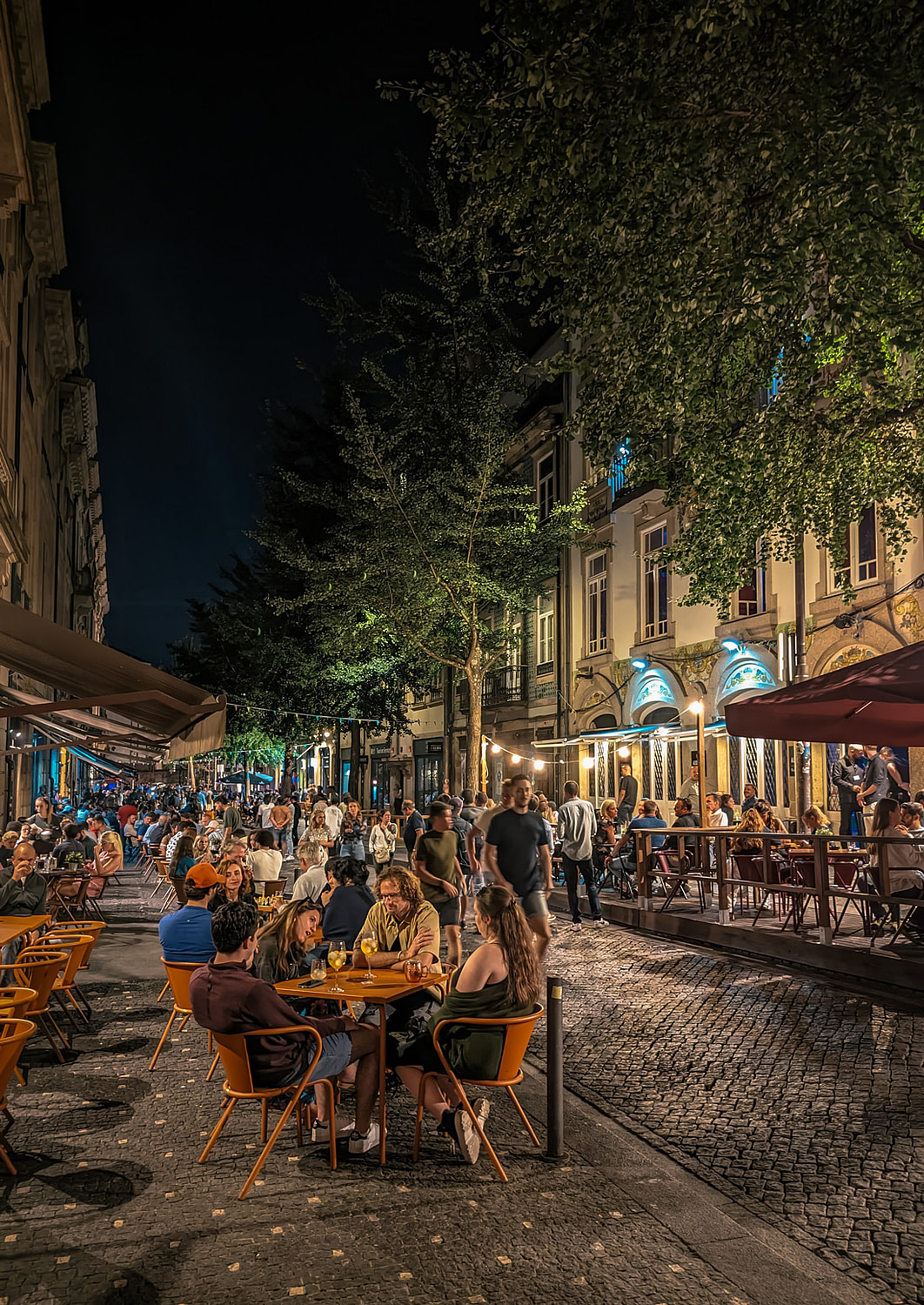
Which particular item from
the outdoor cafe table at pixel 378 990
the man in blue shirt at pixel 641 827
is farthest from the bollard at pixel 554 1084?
the man in blue shirt at pixel 641 827

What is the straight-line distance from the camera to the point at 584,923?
1409cm

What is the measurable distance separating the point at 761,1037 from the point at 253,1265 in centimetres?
468

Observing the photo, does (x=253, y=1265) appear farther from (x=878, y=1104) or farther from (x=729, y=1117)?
(x=878, y=1104)

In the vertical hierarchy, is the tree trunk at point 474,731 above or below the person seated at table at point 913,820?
above

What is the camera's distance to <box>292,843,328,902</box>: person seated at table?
8852 mm

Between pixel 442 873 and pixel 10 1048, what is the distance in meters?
5.67

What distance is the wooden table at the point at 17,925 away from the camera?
22.5ft

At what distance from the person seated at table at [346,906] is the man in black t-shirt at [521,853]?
2.52 meters

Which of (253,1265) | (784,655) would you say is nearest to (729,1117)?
(253,1265)

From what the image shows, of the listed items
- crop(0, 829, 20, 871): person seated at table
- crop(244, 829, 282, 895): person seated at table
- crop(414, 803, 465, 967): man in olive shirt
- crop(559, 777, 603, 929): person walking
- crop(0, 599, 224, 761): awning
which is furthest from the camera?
crop(559, 777, 603, 929): person walking

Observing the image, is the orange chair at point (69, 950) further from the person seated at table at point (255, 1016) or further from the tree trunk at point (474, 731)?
the tree trunk at point (474, 731)

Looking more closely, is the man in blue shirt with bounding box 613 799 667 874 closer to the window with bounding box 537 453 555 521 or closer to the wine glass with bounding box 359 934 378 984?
the wine glass with bounding box 359 934 378 984

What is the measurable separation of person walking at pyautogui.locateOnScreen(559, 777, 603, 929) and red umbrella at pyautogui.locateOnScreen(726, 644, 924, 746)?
13.8 ft

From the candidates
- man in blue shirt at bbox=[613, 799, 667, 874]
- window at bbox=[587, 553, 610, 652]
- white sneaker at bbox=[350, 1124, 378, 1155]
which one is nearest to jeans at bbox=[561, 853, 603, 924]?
man in blue shirt at bbox=[613, 799, 667, 874]
